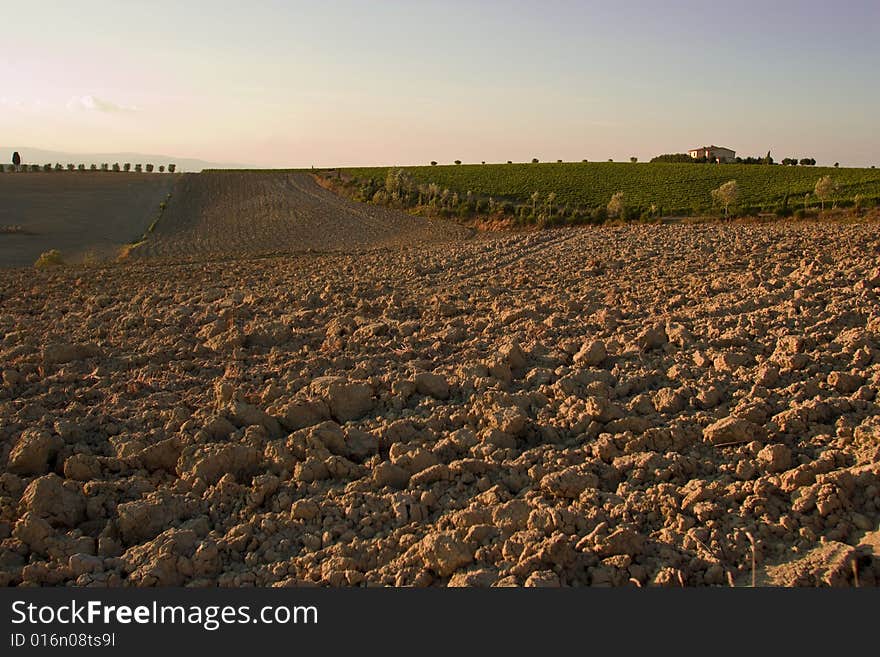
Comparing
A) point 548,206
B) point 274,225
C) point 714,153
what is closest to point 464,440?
point 274,225

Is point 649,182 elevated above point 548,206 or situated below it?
above

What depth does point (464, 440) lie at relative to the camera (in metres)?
5.70

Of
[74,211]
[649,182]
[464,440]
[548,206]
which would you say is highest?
[649,182]

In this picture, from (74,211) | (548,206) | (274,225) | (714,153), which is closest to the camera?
(274,225)

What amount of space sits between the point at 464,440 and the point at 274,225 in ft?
103

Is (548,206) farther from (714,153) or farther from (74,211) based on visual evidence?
(714,153)

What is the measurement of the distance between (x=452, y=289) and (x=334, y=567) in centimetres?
817

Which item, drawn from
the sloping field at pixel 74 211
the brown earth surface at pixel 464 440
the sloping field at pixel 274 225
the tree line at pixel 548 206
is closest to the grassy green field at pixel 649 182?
the tree line at pixel 548 206

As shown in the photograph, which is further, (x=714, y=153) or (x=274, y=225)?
(x=714, y=153)

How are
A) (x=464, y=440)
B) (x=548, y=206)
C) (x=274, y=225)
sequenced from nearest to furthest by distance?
(x=464, y=440)
(x=274, y=225)
(x=548, y=206)

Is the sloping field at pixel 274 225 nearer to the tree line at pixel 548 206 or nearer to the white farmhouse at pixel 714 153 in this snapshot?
the tree line at pixel 548 206

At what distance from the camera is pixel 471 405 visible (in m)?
6.39

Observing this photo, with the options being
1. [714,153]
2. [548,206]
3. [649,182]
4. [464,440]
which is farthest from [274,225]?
[714,153]

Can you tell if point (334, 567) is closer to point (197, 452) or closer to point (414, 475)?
point (414, 475)
